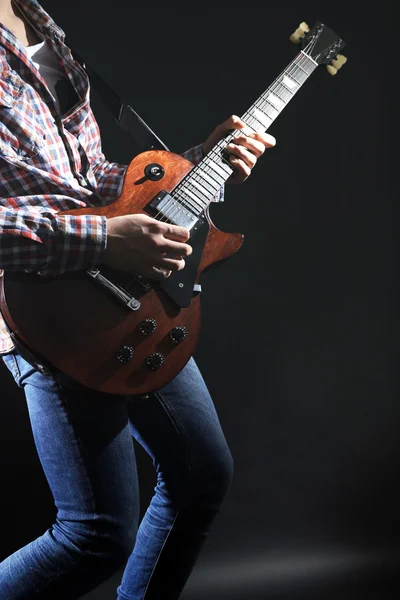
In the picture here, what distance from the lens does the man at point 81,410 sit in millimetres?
1131

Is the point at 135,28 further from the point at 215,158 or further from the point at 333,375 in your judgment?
the point at 333,375

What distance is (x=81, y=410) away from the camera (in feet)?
3.79

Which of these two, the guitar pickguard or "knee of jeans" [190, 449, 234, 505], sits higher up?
the guitar pickguard

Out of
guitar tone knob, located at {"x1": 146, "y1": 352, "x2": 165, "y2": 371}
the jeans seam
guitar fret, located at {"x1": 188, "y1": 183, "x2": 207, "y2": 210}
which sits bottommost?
the jeans seam

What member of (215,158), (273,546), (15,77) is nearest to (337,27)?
(215,158)

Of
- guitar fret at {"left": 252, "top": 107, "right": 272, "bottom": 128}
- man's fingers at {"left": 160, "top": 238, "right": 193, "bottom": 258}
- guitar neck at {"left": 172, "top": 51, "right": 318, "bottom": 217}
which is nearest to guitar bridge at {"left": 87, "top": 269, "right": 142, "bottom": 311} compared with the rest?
man's fingers at {"left": 160, "top": 238, "right": 193, "bottom": 258}

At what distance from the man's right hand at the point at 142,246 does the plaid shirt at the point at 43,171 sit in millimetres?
27

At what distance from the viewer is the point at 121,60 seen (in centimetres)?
193

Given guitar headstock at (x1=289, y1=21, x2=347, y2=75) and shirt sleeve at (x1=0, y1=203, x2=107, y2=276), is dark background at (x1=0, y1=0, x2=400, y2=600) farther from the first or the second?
shirt sleeve at (x1=0, y1=203, x2=107, y2=276)

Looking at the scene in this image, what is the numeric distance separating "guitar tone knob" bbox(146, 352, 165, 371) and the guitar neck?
33 centimetres

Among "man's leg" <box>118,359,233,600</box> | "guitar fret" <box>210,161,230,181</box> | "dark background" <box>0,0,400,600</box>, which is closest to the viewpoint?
"man's leg" <box>118,359,233,600</box>

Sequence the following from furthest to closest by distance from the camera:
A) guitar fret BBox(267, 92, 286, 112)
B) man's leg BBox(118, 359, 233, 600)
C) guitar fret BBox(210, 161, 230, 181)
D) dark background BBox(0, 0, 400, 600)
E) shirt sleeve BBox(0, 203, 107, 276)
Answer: dark background BBox(0, 0, 400, 600) < guitar fret BBox(267, 92, 286, 112) < guitar fret BBox(210, 161, 230, 181) < man's leg BBox(118, 359, 233, 600) < shirt sleeve BBox(0, 203, 107, 276)

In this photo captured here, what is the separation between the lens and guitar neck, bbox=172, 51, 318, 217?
1.32 m

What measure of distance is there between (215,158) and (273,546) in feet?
4.63
